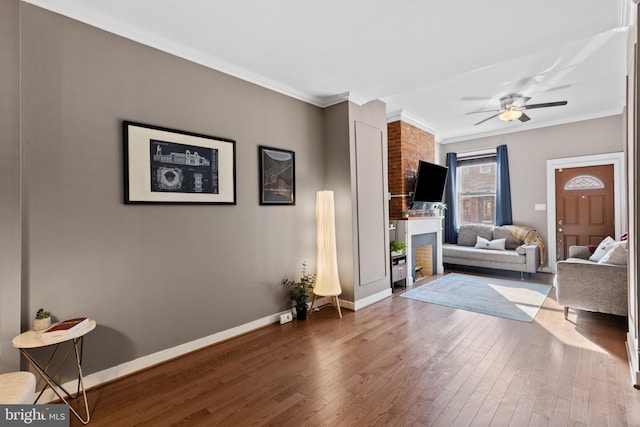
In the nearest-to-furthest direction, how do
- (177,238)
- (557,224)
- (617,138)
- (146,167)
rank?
(146,167), (177,238), (617,138), (557,224)

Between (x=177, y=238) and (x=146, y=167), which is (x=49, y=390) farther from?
(x=146, y=167)

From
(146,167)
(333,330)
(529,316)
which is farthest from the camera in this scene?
(529,316)

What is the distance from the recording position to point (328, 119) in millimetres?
4027

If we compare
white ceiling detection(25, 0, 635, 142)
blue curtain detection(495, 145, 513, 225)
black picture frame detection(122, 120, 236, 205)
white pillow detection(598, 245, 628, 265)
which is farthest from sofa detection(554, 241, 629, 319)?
black picture frame detection(122, 120, 236, 205)

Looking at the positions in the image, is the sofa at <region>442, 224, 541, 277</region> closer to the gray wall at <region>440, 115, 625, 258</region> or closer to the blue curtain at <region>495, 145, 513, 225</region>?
the blue curtain at <region>495, 145, 513, 225</region>

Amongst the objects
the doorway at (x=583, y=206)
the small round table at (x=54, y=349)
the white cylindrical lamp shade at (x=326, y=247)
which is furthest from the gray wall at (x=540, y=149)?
the small round table at (x=54, y=349)

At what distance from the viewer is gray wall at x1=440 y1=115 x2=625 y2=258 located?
208 inches

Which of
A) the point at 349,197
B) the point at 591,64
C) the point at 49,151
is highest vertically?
the point at 591,64

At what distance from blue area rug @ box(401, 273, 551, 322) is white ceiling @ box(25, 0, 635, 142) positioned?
2717mm

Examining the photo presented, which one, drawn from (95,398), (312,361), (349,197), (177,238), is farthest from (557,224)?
(95,398)

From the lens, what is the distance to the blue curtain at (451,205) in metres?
6.76

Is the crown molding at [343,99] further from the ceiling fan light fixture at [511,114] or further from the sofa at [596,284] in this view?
the sofa at [596,284]

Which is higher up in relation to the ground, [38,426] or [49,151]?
[49,151]

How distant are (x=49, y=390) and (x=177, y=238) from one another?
1260mm
